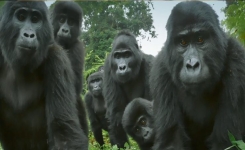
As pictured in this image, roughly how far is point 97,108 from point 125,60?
7.72 ft

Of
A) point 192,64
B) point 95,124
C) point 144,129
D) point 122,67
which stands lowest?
point 95,124

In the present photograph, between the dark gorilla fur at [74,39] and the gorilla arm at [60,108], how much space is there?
205 centimetres

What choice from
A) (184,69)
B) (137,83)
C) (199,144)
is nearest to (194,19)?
(184,69)

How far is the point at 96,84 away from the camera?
9141mm

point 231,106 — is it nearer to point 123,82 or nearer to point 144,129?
point 144,129

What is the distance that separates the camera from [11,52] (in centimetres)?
405

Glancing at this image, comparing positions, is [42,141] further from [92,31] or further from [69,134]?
[92,31]

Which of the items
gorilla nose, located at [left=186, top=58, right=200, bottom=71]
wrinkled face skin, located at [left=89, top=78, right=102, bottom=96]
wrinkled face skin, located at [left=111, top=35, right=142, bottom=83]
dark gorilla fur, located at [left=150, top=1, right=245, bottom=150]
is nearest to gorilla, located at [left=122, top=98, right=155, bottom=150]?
wrinkled face skin, located at [left=111, top=35, right=142, bottom=83]

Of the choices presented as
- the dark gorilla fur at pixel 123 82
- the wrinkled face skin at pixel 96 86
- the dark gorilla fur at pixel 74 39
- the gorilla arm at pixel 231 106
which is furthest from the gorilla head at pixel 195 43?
the wrinkled face skin at pixel 96 86

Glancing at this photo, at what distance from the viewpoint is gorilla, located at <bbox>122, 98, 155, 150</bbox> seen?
223 inches

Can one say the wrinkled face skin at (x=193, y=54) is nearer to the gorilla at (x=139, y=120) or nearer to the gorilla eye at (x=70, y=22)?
the gorilla at (x=139, y=120)

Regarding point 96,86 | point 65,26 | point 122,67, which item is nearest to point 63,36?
point 65,26

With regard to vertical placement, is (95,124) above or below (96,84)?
below

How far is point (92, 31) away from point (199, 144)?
1246cm
